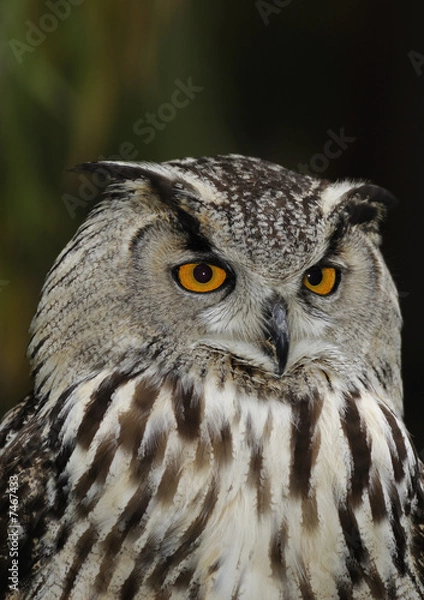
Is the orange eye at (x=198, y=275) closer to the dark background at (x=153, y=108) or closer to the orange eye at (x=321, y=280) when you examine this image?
the orange eye at (x=321, y=280)

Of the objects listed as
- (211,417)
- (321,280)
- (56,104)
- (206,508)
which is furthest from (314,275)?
(56,104)

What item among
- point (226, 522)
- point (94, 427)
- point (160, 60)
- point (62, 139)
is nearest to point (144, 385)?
point (94, 427)

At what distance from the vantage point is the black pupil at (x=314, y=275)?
192 cm

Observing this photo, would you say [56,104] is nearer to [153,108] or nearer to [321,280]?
[153,108]

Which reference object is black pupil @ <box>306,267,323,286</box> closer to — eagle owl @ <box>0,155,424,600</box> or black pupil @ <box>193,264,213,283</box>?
eagle owl @ <box>0,155,424,600</box>

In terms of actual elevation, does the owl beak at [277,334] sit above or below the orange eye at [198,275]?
below

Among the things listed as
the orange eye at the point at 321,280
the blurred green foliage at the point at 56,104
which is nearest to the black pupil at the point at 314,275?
the orange eye at the point at 321,280

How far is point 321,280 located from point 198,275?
240mm

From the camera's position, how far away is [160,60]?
3072mm

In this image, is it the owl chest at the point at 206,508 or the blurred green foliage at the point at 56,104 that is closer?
the owl chest at the point at 206,508

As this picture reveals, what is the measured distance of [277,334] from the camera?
185cm

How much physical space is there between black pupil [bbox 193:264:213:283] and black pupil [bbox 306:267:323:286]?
0.61ft

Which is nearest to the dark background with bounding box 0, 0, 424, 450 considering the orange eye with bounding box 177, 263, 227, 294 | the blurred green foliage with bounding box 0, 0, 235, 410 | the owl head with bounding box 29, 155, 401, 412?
the blurred green foliage with bounding box 0, 0, 235, 410

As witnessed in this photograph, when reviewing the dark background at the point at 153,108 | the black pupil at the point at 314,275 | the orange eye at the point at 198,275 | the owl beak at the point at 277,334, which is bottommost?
the owl beak at the point at 277,334
